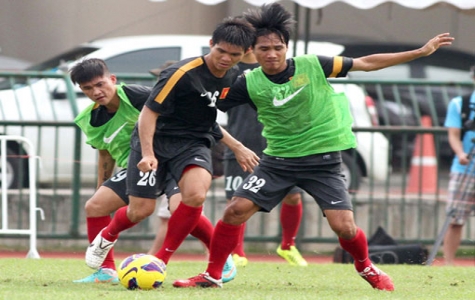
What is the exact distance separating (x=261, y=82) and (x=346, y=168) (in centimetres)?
451

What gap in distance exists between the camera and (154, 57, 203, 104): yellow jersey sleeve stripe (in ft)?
23.6

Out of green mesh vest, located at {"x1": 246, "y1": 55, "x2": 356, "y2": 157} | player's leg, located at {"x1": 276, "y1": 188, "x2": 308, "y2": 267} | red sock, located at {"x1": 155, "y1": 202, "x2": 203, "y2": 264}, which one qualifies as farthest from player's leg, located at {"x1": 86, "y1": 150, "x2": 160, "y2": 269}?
player's leg, located at {"x1": 276, "y1": 188, "x2": 308, "y2": 267}

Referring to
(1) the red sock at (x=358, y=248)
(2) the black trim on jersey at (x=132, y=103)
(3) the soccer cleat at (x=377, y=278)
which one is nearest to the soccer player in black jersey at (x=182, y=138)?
(2) the black trim on jersey at (x=132, y=103)

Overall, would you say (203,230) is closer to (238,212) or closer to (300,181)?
(238,212)

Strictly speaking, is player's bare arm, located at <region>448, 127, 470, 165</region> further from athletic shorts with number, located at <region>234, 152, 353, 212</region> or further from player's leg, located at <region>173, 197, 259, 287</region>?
player's leg, located at <region>173, 197, 259, 287</region>

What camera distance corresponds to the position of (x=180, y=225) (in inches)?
289

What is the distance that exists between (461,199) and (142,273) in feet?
14.0

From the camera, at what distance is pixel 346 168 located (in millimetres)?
11758

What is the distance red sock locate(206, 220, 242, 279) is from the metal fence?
3966 mm

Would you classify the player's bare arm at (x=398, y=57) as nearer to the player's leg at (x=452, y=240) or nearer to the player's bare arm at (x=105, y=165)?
the player's bare arm at (x=105, y=165)

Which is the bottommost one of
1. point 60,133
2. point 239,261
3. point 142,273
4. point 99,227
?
point 239,261

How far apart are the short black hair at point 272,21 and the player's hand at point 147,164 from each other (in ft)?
3.13

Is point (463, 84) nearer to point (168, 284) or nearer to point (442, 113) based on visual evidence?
point (442, 113)

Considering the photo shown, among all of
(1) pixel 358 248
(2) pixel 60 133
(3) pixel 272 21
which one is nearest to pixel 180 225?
(1) pixel 358 248
